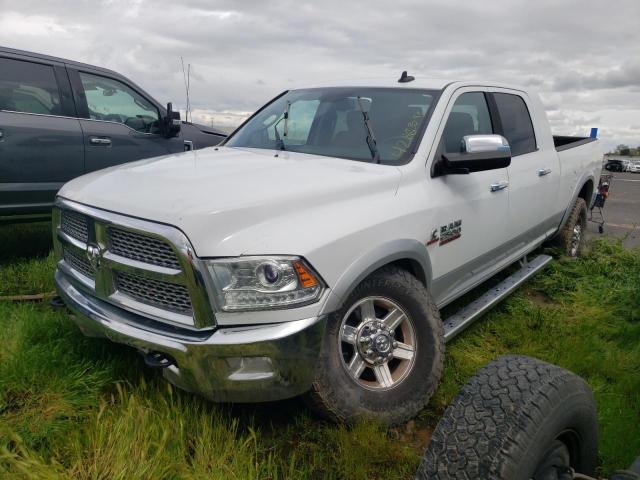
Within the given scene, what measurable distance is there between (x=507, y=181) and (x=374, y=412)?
2.06m

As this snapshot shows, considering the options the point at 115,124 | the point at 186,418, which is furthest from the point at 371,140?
the point at 115,124

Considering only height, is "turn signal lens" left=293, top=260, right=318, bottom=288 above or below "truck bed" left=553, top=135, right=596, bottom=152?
below

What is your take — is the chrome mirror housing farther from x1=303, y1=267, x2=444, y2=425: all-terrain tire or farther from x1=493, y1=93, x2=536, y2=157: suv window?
x1=493, y1=93, x2=536, y2=157: suv window

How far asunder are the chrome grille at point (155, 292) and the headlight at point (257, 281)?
18cm

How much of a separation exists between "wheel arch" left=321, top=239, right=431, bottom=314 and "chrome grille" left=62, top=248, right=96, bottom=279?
3.94 ft

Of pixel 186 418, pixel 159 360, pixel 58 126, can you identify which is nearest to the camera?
pixel 159 360

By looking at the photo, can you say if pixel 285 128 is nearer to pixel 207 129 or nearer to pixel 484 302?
pixel 484 302

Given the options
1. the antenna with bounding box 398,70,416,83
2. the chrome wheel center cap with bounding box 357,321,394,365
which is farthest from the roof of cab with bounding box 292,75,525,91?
the chrome wheel center cap with bounding box 357,321,394,365

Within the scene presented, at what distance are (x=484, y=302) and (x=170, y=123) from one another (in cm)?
394

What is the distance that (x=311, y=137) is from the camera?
3.53 meters

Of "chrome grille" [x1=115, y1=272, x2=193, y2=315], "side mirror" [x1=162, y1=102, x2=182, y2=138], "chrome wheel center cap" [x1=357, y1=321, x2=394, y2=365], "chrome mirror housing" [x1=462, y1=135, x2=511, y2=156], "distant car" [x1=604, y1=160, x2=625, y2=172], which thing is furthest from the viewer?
"distant car" [x1=604, y1=160, x2=625, y2=172]

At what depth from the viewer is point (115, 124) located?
18.4 ft

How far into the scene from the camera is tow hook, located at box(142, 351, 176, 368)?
88.3 inches

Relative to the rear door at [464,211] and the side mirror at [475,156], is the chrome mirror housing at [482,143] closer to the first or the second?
the side mirror at [475,156]
